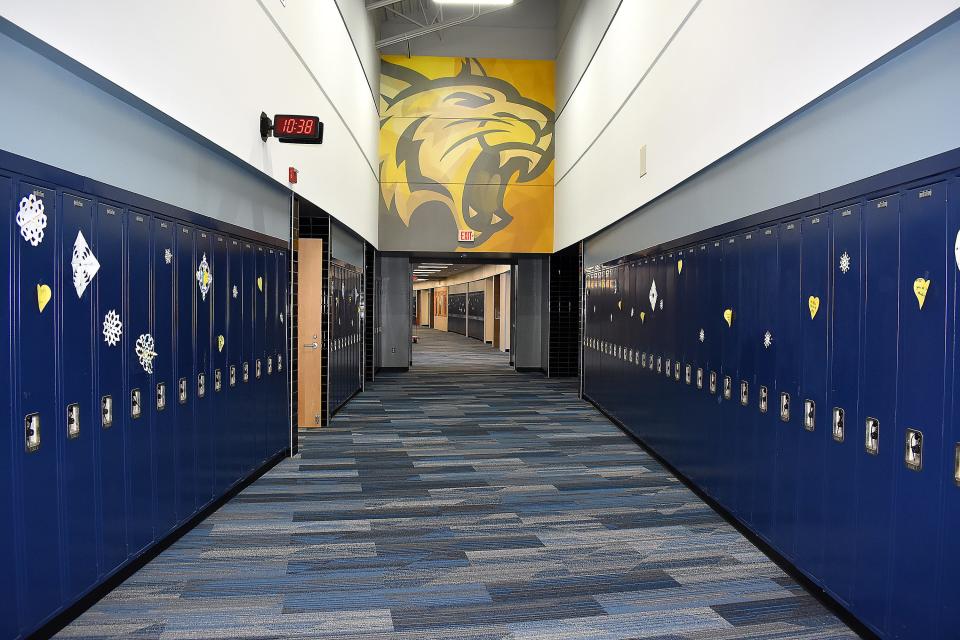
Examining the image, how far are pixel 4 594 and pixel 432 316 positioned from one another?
42666mm

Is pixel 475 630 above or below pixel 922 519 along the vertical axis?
below

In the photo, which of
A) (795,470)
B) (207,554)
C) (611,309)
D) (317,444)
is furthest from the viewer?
(611,309)

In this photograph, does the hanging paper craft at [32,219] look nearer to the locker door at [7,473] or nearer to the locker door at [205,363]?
the locker door at [7,473]

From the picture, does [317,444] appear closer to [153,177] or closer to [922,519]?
[153,177]

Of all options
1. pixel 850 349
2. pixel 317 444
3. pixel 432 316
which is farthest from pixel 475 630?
pixel 432 316

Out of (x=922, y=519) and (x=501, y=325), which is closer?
(x=922, y=519)

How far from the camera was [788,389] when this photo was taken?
3.64 meters

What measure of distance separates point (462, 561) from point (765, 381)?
2.01 m

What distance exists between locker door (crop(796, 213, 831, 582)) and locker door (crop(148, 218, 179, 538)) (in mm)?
3350

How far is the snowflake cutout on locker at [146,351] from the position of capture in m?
3.46

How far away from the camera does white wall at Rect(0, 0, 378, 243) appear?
109 inches

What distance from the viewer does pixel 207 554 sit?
3.79m

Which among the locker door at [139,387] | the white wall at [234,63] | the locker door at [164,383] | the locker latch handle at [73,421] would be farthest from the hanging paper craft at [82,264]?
the white wall at [234,63]

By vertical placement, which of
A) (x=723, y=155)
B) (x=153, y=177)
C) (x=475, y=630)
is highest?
(x=723, y=155)
